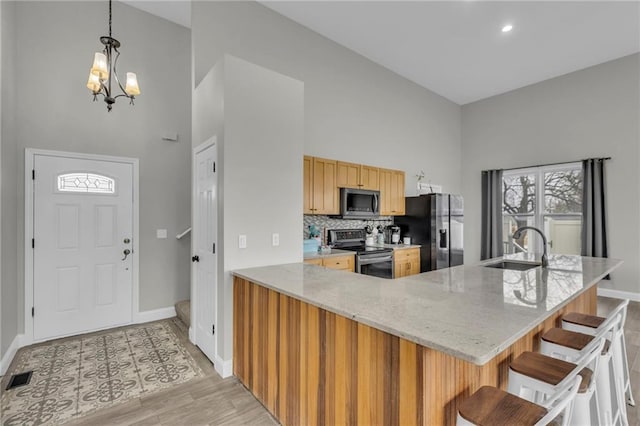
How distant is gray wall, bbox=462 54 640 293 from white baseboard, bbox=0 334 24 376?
7.56m

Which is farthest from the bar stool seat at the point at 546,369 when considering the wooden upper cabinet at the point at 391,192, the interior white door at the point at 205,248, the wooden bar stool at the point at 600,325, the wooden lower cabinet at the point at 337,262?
the wooden upper cabinet at the point at 391,192

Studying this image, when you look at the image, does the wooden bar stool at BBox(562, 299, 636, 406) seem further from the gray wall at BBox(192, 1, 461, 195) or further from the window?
the window

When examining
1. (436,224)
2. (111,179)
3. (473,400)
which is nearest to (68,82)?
(111,179)

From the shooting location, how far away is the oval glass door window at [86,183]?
132 inches

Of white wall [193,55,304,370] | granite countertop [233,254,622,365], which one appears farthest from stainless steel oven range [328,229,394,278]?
granite countertop [233,254,622,365]

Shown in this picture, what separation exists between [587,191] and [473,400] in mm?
5883

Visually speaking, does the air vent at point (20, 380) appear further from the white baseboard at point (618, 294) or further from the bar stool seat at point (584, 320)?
the white baseboard at point (618, 294)

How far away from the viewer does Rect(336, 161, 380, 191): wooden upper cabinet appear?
4.47m

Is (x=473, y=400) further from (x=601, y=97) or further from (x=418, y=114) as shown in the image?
(x=601, y=97)

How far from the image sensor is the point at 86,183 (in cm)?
349

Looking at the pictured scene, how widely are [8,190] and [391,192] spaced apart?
4923mm

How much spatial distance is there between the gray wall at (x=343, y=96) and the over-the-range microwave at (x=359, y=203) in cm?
64

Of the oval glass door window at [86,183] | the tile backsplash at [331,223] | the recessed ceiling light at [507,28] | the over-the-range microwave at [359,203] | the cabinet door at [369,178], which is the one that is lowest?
the tile backsplash at [331,223]

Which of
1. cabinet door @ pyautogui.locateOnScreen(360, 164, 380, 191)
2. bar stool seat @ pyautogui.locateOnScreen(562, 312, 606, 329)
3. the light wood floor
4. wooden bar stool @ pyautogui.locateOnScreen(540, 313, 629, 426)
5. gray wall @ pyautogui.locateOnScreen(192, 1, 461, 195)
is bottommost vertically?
the light wood floor
